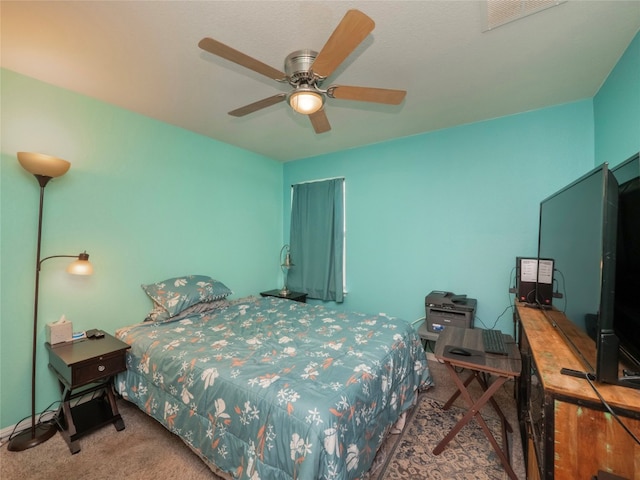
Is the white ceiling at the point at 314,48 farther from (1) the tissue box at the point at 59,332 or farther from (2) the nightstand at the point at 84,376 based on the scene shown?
(2) the nightstand at the point at 84,376

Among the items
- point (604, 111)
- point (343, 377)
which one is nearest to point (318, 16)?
point (343, 377)

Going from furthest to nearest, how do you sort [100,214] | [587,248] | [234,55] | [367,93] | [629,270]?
[100,214] → [367,93] → [234,55] → [587,248] → [629,270]

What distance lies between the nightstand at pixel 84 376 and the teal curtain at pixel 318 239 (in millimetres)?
2294

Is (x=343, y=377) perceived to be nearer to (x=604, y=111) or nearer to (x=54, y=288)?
(x=54, y=288)

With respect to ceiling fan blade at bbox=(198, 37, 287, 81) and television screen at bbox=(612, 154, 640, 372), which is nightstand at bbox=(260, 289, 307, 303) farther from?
television screen at bbox=(612, 154, 640, 372)

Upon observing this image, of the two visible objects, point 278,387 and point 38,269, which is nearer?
point 278,387

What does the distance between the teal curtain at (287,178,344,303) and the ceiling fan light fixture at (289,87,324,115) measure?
6.52 feet

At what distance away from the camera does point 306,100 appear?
1.65 metres

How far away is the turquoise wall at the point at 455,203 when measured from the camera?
2535 millimetres

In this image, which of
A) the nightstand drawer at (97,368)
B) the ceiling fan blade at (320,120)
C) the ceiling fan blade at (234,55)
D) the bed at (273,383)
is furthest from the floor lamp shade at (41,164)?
the ceiling fan blade at (320,120)

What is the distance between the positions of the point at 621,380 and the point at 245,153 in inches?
149

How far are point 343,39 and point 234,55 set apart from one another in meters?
0.54

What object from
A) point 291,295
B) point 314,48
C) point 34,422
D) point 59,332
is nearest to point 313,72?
point 314,48

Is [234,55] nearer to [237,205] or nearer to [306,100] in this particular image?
[306,100]
